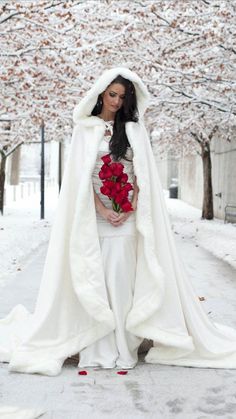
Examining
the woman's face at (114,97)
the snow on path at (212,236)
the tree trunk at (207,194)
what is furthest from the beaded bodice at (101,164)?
the tree trunk at (207,194)

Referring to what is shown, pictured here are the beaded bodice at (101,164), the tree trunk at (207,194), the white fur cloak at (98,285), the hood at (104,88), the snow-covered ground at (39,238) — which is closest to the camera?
the white fur cloak at (98,285)

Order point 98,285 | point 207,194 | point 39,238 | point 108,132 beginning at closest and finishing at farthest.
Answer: point 98,285 < point 108,132 < point 39,238 < point 207,194

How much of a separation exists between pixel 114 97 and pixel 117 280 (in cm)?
149

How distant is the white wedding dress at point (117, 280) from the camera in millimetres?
4848

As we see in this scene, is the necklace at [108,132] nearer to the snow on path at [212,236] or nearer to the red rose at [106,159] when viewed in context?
the red rose at [106,159]

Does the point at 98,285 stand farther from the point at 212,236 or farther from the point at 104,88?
the point at 212,236

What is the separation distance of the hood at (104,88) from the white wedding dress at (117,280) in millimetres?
282

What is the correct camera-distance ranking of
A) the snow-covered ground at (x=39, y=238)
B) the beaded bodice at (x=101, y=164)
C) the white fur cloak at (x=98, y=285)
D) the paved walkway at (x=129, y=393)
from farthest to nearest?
the snow-covered ground at (x=39, y=238) → the beaded bodice at (x=101, y=164) → the white fur cloak at (x=98, y=285) → the paved walkway at (x=129, y=393)

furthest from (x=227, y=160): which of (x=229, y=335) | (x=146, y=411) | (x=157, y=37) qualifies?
(x=146, y=411)

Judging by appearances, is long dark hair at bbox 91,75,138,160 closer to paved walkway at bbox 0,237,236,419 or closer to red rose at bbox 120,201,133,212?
red rose at bbox 120,201,133,212

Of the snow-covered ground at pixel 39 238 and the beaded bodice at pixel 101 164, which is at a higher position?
the beaded bodice at pixel 101 164

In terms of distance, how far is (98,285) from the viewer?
15.7 ft

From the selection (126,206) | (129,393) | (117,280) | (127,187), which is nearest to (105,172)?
(127,187)

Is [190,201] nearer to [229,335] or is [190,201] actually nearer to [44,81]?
[44,81]
